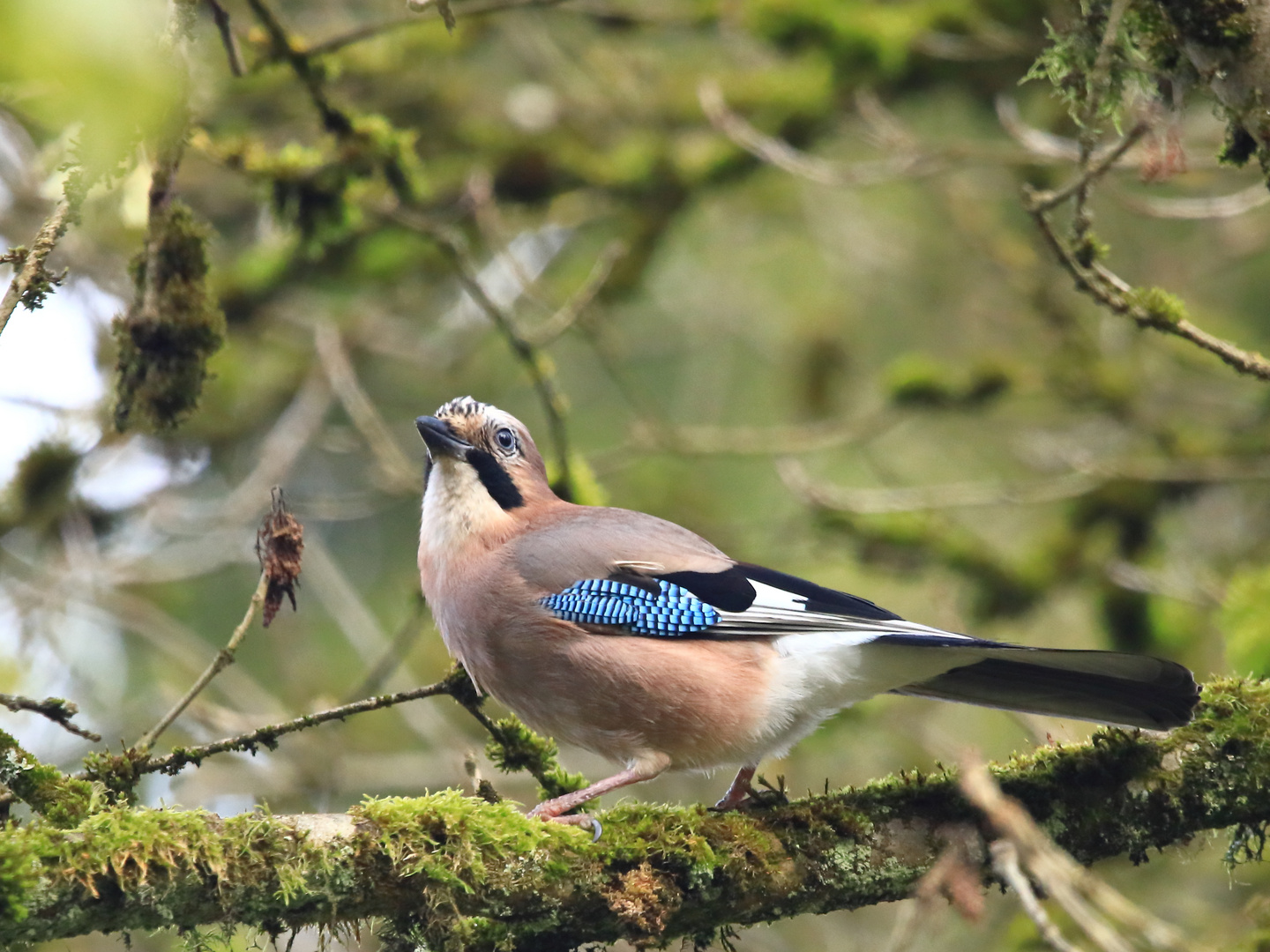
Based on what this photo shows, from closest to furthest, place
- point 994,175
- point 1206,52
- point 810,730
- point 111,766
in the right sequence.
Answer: point 111,766
point 1206,52
point 810,730
point 994,175

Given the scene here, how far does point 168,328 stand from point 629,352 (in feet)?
20.3

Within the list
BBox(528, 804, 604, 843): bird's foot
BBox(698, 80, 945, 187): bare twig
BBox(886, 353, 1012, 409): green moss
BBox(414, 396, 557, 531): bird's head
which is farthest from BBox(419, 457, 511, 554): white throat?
BBox(886, 353, 1012, 409): green moss

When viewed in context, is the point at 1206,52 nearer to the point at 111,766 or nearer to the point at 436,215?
the point at 111,766

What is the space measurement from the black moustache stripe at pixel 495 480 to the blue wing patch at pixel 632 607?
33.0 inches

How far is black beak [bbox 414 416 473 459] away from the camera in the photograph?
565 cm

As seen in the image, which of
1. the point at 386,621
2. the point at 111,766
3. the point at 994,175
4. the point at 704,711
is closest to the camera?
the point at 111,766

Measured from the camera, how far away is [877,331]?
47.0 ft

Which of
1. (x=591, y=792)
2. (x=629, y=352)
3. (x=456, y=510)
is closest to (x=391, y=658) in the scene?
(x=456, y=510)

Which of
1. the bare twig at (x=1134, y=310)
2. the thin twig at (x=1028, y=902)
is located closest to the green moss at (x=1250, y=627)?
the bare twig at (x=1134, y=310)

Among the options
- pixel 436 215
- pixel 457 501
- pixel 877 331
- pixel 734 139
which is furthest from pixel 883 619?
pixel 877 331

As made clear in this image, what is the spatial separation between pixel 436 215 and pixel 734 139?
2.07m

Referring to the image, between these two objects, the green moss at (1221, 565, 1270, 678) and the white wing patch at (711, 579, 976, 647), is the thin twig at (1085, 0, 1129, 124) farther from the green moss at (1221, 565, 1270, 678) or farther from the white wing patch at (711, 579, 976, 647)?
the green moss at (1221, 565, 1270, 678)

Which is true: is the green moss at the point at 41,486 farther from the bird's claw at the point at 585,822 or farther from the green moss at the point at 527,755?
the bird's claw at the point at 585,822

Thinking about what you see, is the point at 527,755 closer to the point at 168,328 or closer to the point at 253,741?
the point at 253,741
